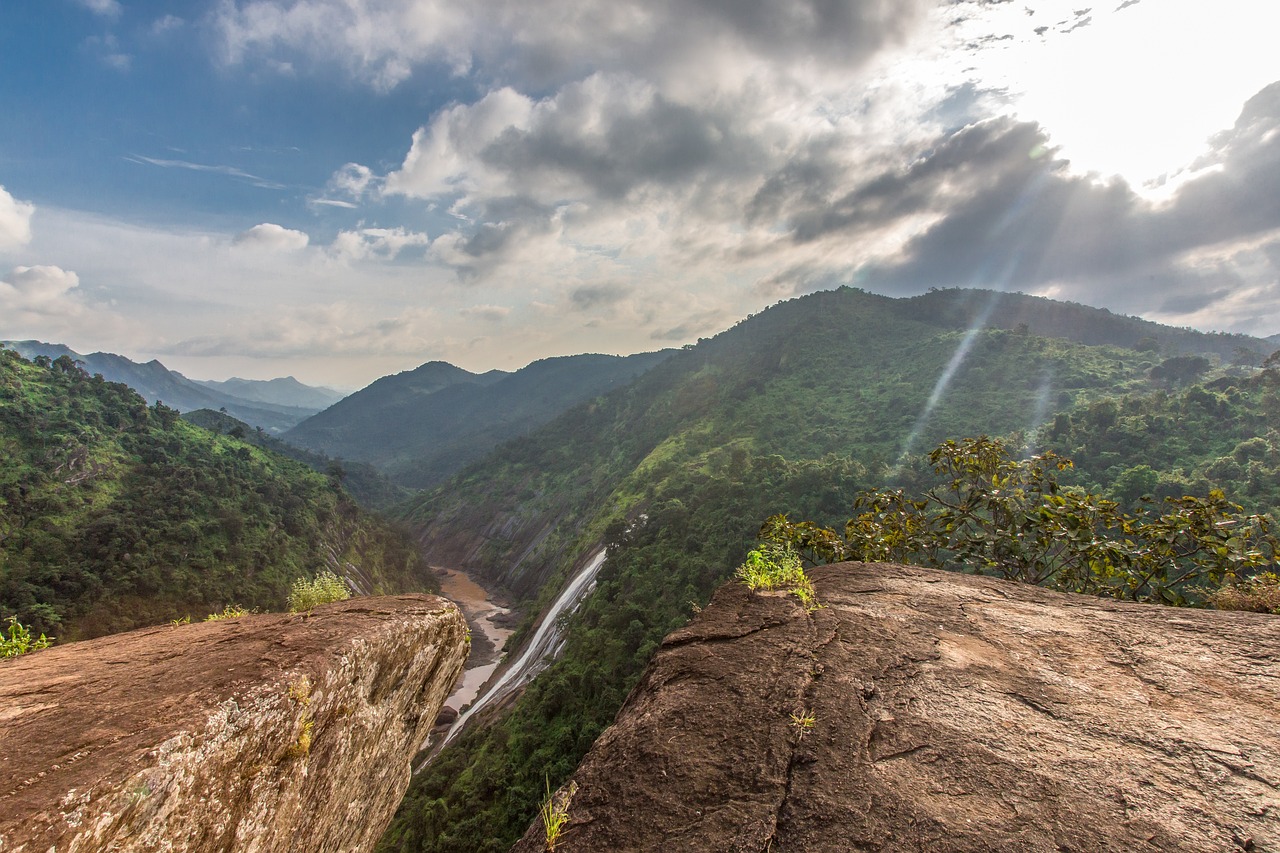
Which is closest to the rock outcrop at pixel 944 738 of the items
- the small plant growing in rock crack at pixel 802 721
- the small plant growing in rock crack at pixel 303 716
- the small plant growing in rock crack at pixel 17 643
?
the small plant growing in rock crack at pixel 802 721

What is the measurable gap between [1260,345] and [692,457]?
17189 centimetres

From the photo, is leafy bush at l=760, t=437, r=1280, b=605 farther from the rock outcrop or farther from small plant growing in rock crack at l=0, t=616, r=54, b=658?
small plant growing in rock crack at l=0, t=616, r=54, b=658

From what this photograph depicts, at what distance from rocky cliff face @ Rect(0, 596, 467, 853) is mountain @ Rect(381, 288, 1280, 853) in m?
12.1

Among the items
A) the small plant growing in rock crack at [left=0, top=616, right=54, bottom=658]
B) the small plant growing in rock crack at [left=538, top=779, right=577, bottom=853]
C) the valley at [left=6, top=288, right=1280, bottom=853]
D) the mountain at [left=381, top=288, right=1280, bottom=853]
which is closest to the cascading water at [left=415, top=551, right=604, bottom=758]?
the valley at [left=6, top=288, right=1280, bottom=853]

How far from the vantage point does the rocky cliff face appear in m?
3.64

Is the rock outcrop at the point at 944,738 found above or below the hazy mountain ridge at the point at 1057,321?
below

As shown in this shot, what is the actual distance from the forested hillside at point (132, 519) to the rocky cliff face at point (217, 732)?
39.7 m

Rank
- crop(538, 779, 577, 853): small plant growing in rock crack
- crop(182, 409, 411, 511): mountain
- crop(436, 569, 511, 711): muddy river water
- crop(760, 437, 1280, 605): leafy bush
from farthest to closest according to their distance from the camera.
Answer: crop(182, 409, 411, 511): mountain < crop(436, 569, 511, 711): muddy river water < crop(760, 437, 1280, 605): leafy bush < crop(538, 779, 577, 853): small plant growing in rock crack

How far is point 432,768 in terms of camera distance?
1158 inches

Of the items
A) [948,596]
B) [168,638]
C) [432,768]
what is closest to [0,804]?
[168,638]

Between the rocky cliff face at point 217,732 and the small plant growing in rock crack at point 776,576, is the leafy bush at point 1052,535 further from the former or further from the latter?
the rocky cliff face at point 217,732

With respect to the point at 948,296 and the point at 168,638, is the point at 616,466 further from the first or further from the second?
the point at 948,296

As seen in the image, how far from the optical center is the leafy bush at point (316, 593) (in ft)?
26.4

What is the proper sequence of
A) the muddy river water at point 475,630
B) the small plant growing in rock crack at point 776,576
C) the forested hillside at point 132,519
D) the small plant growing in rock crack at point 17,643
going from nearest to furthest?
the small plant growing in rock crack at point 776,576
the small plant growing in rock crack at point 17,643
the forested hillside at point 132,519
the muddy river water at point 475,630
